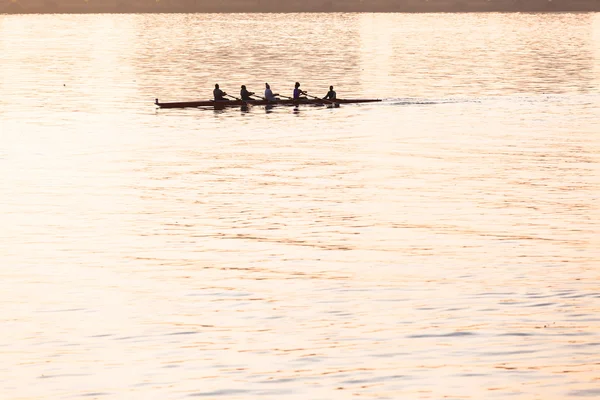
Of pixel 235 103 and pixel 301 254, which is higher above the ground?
pixel 235 103

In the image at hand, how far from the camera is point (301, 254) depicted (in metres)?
28.0

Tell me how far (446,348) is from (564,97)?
186 feet

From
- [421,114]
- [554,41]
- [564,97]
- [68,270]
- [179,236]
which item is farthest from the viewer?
[554,41]

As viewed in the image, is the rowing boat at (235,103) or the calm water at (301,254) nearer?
the calm water at (301,254)

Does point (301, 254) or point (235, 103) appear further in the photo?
point (235, 103)

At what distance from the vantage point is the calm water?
1908 cm

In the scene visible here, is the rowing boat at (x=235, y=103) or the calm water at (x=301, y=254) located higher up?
the rowing boat at (x=235, y=103)

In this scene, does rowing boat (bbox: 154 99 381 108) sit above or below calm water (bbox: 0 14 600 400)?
above

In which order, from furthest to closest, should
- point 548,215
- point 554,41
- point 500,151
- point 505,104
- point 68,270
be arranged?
point 554,41 < point 505,104 < point 500,151 < point 548,215 < point 68,270

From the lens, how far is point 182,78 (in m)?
101

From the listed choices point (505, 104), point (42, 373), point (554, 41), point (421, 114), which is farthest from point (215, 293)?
point (554, 41)

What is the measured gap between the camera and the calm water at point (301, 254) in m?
19.1

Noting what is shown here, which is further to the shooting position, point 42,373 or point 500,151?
point 500,151

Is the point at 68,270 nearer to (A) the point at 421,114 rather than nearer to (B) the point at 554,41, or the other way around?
(A) the point at 421,114
